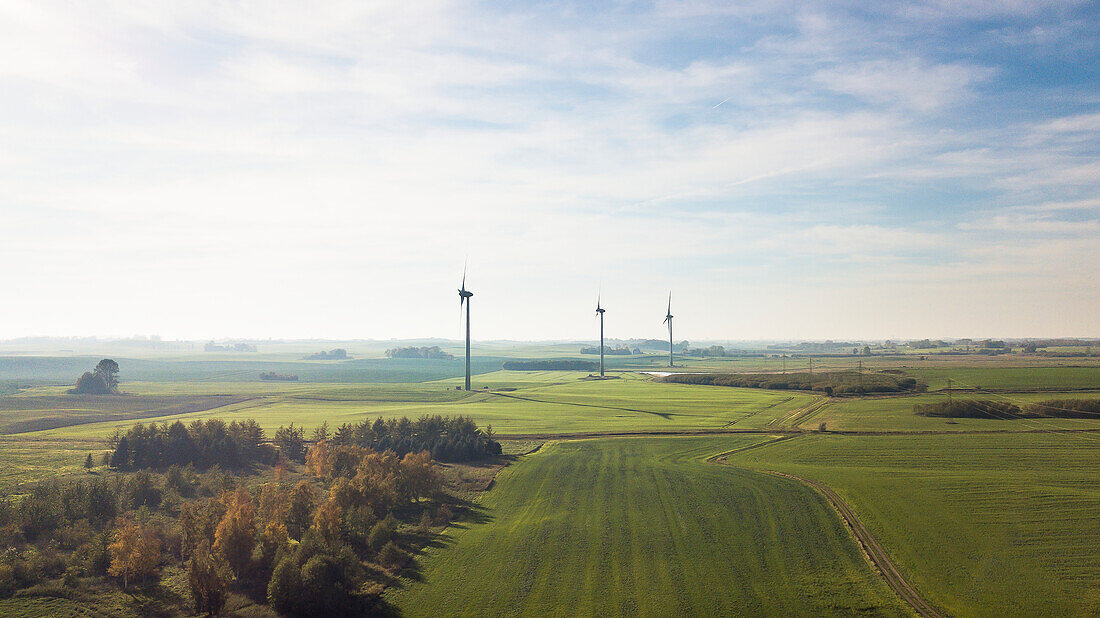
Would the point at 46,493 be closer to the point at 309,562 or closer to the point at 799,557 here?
the point at 309,562

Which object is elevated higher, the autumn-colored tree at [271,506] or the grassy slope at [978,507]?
the autumn-colored tree at [271,506]

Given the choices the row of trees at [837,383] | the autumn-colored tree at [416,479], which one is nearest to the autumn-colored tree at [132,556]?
the autumn-colored tree at [416,479]

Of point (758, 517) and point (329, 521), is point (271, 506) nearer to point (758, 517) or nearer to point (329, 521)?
point (329, 521)

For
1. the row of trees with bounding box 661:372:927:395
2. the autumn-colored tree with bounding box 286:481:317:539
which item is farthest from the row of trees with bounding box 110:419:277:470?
the row of trees with bounding box 661:372:927:395

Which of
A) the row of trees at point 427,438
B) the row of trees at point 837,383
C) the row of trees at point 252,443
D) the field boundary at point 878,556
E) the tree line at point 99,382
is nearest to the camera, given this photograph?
the field boundary at point 878,556

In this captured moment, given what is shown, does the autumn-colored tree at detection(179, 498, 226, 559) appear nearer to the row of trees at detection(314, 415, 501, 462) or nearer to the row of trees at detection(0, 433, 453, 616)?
the row of trees at detection(0, 433, 453, 616)

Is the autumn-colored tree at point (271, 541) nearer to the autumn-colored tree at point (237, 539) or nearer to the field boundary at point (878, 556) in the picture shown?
the autumn-colored tree at point (237, 539)

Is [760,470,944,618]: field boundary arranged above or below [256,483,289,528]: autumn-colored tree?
below

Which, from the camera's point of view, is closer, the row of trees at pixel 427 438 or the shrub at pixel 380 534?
the shrub at pixel 380 534
